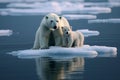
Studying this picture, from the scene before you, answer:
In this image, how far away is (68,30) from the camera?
34.0ft

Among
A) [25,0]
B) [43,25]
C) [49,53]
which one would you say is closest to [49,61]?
[49,53]

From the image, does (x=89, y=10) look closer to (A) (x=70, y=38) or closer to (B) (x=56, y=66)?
(A) (x=70, y=38)

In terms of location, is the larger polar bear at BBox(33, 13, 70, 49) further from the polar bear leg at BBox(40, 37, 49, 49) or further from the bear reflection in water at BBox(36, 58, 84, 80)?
the bear reflection in water at BBox(36, 58, 84, 80)

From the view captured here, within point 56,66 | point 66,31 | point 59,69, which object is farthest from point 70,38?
point 59,69

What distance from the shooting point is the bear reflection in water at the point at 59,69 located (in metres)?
8.12

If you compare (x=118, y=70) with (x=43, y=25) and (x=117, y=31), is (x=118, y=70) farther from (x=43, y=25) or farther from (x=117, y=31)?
(x=117, y=31)

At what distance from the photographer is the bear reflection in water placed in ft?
26.7

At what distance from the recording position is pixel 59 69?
344 inches

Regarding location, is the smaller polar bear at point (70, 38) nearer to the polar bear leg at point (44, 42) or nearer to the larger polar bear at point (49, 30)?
the larger polar bear at point (49, 30)

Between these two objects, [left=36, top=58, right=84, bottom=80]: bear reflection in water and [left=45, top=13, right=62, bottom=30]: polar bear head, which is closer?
[left=36, top=58, right=84, bottom=80]: bear reflection in water

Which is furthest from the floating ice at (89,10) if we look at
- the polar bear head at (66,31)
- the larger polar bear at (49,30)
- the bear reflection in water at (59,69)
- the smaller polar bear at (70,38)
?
the bear reflection in water at (59,69)

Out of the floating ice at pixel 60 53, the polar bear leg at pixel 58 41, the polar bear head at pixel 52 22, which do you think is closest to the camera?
the floating ice at pixel 60 53

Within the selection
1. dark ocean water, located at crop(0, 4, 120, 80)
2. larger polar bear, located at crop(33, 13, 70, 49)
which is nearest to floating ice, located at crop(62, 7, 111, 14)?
dark ocean water, located at crop(0, 4, 120, 80)

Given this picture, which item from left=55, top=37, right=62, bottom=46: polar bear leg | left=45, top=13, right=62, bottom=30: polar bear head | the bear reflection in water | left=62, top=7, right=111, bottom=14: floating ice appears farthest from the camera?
left=62, top=7, right=111, bottom=14: floating ice
